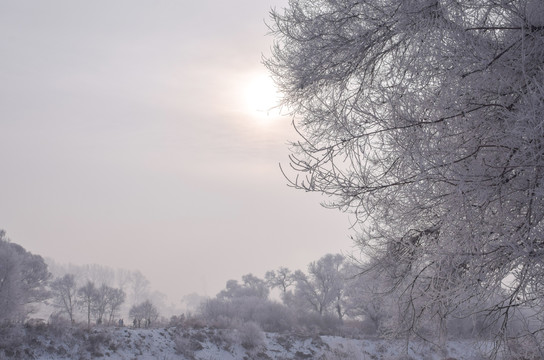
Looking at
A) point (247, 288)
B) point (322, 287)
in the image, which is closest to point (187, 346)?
point (322, 287)

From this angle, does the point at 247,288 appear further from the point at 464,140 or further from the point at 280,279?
the point at 464,140

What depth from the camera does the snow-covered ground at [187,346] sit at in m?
14.5

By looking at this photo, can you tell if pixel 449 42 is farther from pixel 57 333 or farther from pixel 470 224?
pixel 57 333

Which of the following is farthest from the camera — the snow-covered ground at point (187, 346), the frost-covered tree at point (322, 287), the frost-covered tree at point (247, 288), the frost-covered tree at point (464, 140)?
the frost-covered tree at point (247, 288)

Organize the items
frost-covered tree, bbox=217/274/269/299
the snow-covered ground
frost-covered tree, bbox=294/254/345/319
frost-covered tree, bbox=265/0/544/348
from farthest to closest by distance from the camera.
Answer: frost-covered tree, bbox=217/274/269/299
frost-covered tree, bbox=294/254/345/319
the snow-covered ground
frost-covered tree, bbox=265/0/544/348

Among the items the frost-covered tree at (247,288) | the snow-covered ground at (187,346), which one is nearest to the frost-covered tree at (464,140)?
the snow-covered ground at (187,346)

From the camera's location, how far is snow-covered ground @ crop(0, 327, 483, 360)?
1448 centimetres

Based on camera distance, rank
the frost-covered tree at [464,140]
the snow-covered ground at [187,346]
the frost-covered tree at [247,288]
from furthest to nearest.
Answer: the frost-covered tree at [247,288], the snow-covered ground at [187,346], the frost-covered tree at [464,140]

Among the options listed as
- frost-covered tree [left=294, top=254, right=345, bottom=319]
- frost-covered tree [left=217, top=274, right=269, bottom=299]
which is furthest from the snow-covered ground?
frost-covered tree [left=217, top=274, right=269, bottom=299]

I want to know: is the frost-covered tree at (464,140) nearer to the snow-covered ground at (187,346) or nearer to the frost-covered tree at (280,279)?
the snow-covered ground at (187,346)

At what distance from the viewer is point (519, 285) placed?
340cm

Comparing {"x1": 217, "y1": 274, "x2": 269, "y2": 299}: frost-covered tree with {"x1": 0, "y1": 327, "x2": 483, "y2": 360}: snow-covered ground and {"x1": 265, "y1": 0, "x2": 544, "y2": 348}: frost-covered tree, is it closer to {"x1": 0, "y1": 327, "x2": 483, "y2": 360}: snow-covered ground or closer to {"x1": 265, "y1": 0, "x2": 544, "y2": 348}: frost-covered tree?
{"x1": 0, "y1": 327, "x2": 483, "y2": 360}: snow-covered ground

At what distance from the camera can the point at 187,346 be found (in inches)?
705

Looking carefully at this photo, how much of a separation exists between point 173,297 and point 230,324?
162119 mm
